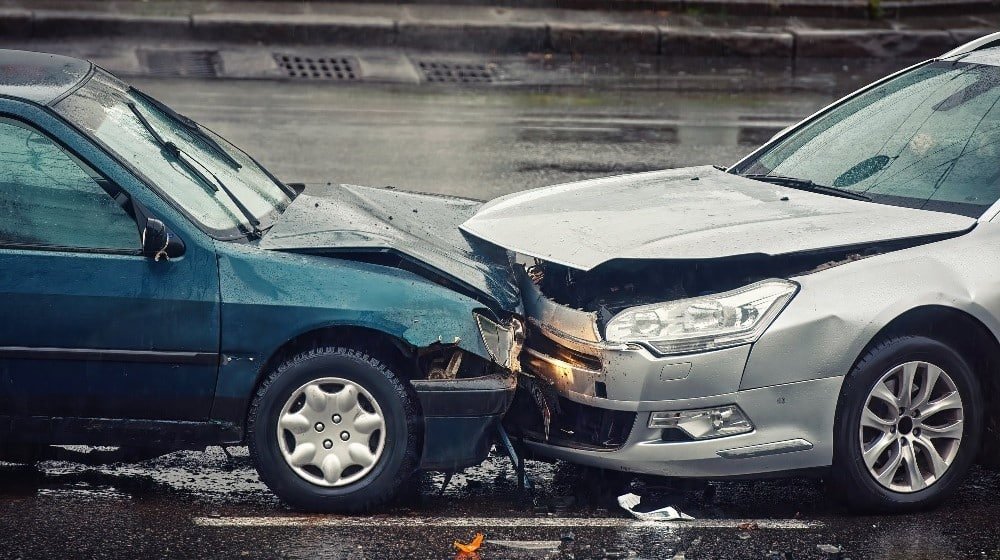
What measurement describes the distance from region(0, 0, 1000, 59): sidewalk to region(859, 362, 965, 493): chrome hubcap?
452 inches

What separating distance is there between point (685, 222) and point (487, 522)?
141cm

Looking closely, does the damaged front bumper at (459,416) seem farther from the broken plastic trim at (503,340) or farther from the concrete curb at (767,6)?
the concrete curb at (767,6)

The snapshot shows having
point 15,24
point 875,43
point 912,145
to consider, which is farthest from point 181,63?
point 912,145

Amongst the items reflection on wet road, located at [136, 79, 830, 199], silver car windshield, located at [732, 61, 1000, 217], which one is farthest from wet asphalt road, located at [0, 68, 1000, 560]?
reflection on wet road, located at [136, 79, 830, 199]

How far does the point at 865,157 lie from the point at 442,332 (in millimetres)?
2252

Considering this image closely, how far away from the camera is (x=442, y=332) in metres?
5.03

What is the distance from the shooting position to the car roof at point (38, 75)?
5215mm

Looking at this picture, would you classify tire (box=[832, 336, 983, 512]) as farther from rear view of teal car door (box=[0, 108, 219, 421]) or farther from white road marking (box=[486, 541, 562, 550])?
rear view of teal car door (box=[0, 108, 219, 421])

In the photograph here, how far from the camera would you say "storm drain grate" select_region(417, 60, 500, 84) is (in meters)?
14.9

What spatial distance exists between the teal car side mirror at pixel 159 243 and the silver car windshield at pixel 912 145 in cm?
275

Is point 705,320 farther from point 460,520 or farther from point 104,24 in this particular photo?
point 104,24

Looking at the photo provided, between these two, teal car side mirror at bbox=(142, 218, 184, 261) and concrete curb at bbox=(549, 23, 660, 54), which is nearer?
teal car side mirror at bbox=(142, 218, 184, 261)

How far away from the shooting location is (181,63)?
14617 mm

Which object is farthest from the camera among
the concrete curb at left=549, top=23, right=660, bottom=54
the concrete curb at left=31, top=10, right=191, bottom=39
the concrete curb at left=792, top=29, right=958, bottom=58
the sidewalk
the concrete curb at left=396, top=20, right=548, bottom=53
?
the concrete curb at left=792, top=29, right=958, bottom=58
